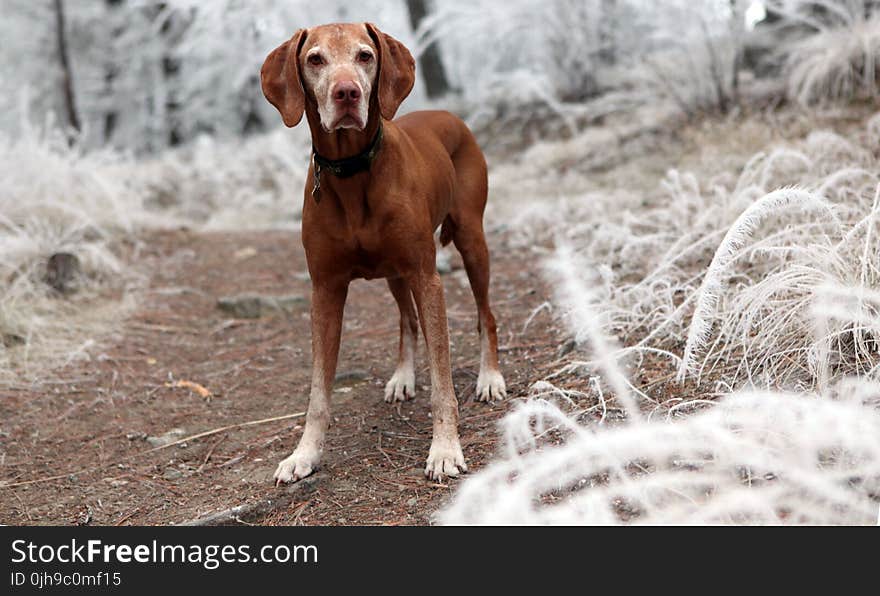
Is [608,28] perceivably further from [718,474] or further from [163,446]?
[718,474]

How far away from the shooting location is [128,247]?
729cm

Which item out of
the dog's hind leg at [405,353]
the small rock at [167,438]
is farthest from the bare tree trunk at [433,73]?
the small rock at [167,438]

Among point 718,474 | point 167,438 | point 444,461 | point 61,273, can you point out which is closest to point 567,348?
point 444,461

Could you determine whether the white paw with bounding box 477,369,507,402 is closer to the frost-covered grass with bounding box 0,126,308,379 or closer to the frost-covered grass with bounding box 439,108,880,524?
the frost-covered grass with bounding box 439,108,880,524

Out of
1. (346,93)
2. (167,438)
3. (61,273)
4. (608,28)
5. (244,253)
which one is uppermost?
(346,93)

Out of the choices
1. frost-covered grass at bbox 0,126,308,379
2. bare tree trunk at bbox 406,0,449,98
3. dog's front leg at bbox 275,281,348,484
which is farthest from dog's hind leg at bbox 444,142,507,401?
bare tree trunk at bbox 406,0,449,98

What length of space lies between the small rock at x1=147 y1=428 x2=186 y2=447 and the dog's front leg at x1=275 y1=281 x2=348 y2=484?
0.79 metres

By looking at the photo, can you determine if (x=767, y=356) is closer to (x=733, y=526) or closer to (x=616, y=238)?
(x=733, y=526)

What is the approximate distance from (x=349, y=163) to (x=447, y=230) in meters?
1.00

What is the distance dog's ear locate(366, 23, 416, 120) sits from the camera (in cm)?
295

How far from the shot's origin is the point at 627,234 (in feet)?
15.4

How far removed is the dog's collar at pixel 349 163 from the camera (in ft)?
9.63
